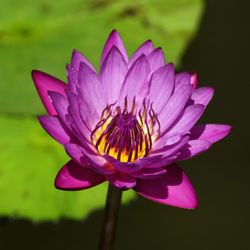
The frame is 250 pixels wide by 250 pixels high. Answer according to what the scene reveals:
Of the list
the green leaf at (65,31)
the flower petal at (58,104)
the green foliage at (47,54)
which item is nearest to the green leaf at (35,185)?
the green foliage at (47,54)

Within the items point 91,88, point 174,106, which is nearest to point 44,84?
point 91,88

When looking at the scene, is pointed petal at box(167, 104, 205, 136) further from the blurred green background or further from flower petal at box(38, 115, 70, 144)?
the blurred green background

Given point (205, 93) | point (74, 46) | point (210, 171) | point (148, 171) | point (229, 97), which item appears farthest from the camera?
point (229, 97)

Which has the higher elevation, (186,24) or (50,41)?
(186,24)

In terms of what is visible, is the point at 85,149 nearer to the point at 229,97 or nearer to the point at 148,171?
the point at 148,171

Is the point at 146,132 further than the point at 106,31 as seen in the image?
No

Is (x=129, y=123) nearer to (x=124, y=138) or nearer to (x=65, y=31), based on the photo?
(x=124, y=138)

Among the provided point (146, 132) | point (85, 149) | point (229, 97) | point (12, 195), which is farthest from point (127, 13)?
point (85, 149)

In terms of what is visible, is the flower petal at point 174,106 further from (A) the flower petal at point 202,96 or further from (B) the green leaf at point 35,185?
(B) the green leaf at point 35,185
